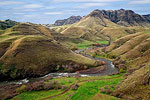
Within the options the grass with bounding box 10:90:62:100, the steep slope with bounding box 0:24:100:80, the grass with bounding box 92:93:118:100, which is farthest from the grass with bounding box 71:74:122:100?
the steep slope with bounding box 0:24:100:80

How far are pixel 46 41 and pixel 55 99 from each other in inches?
2538

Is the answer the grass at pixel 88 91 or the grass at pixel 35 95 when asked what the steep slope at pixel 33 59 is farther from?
the grass at pixel 88 91

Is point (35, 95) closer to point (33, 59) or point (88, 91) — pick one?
point (88, 91)

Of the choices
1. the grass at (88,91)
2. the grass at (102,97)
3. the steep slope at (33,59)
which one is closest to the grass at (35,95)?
the grass at (88,91)

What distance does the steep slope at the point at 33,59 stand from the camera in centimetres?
8144

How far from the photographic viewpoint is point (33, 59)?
297 ft

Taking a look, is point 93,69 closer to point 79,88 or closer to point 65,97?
point 79,88

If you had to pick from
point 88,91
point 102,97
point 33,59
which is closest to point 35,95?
point 88,91

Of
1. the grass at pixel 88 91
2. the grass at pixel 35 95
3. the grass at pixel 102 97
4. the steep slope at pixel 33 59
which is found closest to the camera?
the grass at pixel 102 97

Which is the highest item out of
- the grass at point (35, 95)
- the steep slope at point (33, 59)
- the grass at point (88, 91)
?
the steep slope at point (33, 59)

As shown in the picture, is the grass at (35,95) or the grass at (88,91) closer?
the grass at (88,91)

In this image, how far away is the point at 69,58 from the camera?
3925 inches

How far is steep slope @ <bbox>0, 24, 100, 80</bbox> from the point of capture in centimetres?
8144

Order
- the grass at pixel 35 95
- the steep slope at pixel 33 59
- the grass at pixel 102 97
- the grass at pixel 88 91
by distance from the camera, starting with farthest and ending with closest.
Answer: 1. the steep slope at pixel 33 59
2. the grass at pixel 35 95
3. the grass at pixel 88 91
4. the grass at pixel 102 97
